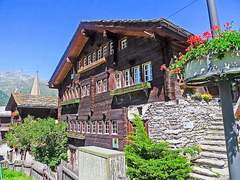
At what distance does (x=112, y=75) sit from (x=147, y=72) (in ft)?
10.7

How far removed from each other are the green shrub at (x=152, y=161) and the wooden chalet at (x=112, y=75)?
2674mm

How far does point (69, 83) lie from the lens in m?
21.2

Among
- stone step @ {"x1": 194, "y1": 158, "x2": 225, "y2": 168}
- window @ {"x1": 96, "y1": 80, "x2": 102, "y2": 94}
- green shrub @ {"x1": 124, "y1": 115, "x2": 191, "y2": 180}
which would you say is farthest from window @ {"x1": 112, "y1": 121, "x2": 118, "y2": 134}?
stone step @ {"x1": 194, "y1": 158, "x2": 225, "y2": 168}

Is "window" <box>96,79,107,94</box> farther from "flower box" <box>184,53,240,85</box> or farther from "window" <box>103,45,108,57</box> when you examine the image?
"flower box" <box>184,53,240,85</box>

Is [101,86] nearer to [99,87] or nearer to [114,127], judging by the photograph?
[99,87]

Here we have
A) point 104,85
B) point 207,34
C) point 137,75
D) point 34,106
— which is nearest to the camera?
point 207,34

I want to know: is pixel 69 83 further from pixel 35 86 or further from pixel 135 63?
pixel 35 86

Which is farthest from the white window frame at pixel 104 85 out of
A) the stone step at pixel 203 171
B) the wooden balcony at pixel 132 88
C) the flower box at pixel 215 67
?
the flower box at pixel 215 67

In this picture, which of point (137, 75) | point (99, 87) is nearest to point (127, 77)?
point (137, 75)

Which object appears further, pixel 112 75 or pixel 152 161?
pixel 112 75

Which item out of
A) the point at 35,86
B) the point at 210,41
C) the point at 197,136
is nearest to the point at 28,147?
the point at 197,136

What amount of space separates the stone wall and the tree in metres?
10.7

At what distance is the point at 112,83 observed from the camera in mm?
14641

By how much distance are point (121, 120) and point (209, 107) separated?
456 centimetres
